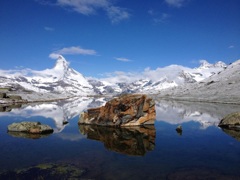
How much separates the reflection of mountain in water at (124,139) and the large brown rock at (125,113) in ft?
10.8

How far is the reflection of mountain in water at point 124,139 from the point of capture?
34.5 metres

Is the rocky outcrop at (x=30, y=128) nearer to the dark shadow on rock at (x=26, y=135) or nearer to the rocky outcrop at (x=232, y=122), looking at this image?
the dark shadow on rock at (x=26, y=135)

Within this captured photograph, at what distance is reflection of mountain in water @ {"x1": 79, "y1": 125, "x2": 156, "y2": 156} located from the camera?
34.5 metres

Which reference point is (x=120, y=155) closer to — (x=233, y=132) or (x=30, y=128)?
(x=30, y=128)

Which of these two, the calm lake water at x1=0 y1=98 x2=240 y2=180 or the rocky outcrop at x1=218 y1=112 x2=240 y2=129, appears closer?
the calm lake water at x1=0 y1=98 x2=240 y2=180

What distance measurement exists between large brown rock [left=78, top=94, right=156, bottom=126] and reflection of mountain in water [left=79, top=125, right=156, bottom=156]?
3.30 m

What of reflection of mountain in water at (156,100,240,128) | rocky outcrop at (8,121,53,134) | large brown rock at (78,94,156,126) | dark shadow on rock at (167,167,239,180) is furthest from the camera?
reflection of mountain in water at (156,100,240,128)

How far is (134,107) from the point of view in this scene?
2202 inches

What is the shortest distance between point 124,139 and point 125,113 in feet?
48.9

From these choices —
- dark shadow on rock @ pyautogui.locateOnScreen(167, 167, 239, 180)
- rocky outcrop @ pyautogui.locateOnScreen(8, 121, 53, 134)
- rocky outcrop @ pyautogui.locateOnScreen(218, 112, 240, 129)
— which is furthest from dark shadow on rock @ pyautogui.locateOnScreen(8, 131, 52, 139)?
rocky outcrop @ pyautogui.locateOnScreen(218, 112, 240, 129)

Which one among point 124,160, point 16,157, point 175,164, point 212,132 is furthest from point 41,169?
point 212,132

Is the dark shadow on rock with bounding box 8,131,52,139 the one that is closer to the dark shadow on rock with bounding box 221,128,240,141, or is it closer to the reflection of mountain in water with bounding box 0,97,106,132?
the reflection of mountain in water with bounding box 0,97,106,132

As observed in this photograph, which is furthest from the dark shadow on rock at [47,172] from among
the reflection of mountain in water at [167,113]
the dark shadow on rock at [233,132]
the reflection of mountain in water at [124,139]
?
the dark shadow on rock at [233,132]

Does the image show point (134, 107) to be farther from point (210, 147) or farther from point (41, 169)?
point (41, 169)
